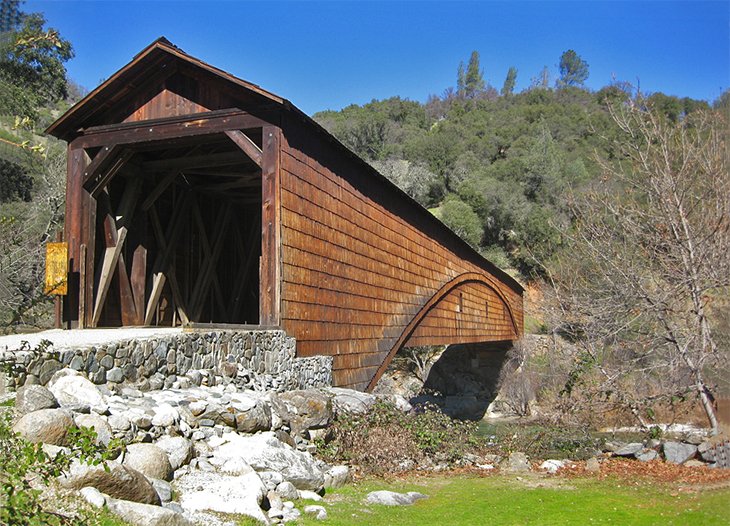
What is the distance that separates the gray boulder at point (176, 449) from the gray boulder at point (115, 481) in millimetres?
841

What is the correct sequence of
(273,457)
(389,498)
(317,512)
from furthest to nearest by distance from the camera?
(389,498), (273,457), (317,512)

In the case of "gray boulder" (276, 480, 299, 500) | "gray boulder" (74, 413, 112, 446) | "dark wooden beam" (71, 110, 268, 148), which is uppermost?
"dark wooden beam" (71, 110, 268, 148)

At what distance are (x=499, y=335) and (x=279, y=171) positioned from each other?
20.9m

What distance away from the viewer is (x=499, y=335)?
28938 millimetres

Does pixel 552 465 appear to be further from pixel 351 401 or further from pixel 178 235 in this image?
pixel 178 235

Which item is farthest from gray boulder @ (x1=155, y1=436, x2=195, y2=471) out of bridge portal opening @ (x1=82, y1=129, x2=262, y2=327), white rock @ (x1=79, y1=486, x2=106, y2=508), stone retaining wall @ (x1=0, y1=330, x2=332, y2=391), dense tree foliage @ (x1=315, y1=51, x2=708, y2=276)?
dense tree foliage @ (x1=315, y1=51, x2=708, y2=276)

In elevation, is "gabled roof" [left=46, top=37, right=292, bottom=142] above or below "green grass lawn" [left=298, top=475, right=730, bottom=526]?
above

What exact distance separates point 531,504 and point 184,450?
13.6 feet

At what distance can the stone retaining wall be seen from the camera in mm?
6092

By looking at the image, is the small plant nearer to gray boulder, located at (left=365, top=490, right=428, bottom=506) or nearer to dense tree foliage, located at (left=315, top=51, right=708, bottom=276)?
gray boulder, located at (left=365, top=490, right=428, bottom=506)

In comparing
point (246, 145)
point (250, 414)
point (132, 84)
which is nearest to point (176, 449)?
point (250, 414)

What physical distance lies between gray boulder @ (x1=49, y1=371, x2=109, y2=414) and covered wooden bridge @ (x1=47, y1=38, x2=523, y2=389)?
238 centimetres

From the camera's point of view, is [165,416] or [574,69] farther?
[574,69]

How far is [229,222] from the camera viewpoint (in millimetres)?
17078
